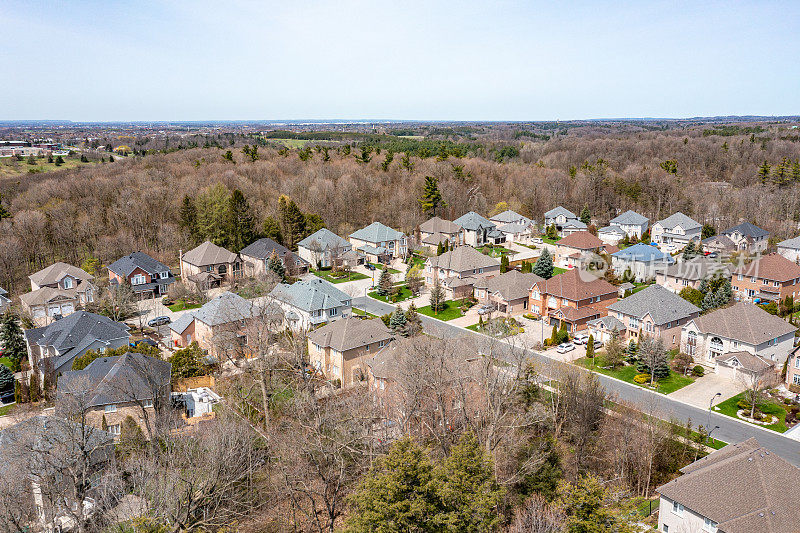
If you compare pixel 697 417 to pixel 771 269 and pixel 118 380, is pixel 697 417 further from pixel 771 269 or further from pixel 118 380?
pixel 118 380

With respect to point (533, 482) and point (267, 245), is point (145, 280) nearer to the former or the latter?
point (267, 245)

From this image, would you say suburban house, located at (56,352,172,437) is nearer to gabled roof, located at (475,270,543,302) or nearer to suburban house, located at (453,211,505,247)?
gabled roof, located at (475,270,543,302)

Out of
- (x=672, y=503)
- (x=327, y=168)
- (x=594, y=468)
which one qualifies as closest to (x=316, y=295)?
(x=594, y=468)

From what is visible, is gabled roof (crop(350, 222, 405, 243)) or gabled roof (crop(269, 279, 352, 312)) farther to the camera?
gabled roof (crop(350, 222, 405, 243))

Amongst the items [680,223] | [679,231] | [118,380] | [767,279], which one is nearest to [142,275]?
[118,380]

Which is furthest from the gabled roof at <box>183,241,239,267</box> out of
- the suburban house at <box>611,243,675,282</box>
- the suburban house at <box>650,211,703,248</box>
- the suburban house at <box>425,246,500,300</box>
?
the suburban house at <box>650,211,703,248</box>

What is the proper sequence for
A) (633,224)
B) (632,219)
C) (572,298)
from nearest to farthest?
(572,298) < (633,224) < (632,219)
